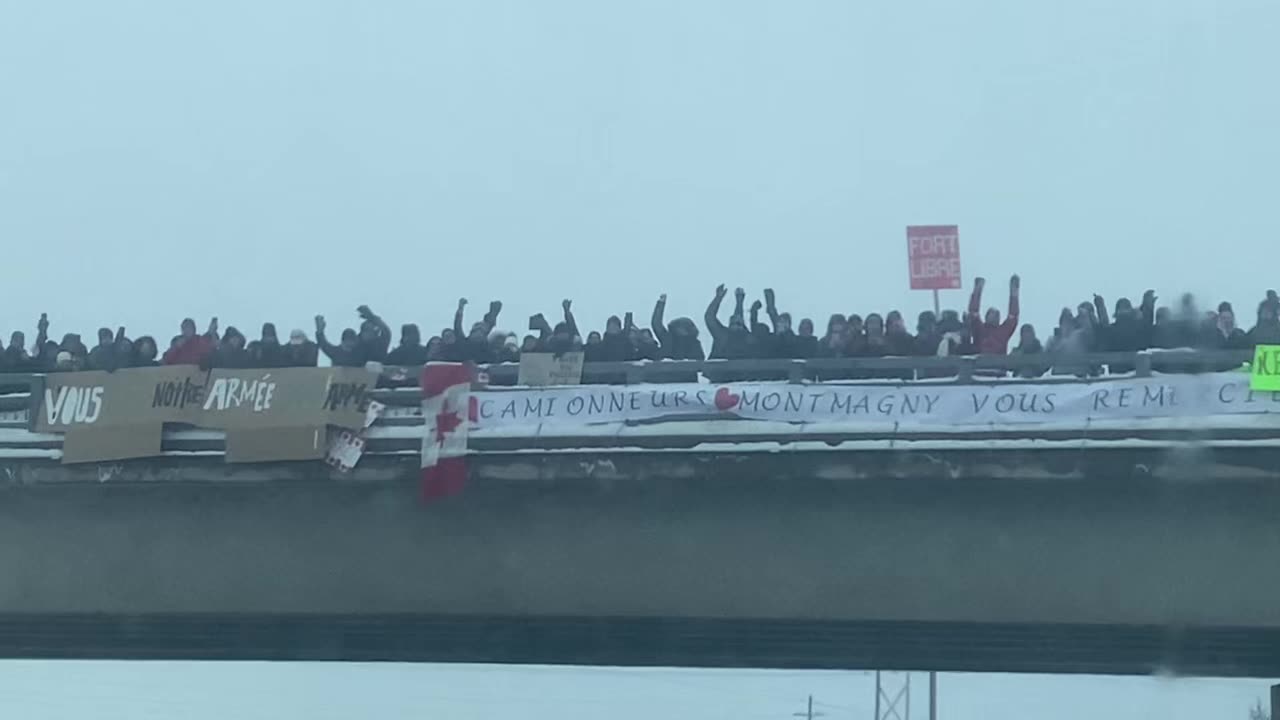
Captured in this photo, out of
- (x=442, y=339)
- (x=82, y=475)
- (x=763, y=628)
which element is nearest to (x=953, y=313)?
(x=763, y=628)

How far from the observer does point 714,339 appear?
16.8 meters

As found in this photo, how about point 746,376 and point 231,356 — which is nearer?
point 746,376

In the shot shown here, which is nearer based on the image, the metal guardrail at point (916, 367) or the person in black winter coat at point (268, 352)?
the metal guardrail at point (916, 367)

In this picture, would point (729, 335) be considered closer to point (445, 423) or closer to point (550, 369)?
point (550, 369)

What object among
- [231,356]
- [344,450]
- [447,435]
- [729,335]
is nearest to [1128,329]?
[729,335]

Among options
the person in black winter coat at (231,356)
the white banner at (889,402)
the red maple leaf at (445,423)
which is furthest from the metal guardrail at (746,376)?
the person in black winter coat at (231,356)

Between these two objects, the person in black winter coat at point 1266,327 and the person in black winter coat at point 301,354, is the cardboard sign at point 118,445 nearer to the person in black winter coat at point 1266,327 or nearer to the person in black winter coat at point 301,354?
the person in black winter coat at point 301,354

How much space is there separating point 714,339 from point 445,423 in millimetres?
2623

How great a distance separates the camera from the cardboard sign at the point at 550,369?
16500mm

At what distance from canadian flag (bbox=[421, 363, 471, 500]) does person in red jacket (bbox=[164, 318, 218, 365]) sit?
251 cm

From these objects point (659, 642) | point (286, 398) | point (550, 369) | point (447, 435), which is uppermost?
point (550, 369)

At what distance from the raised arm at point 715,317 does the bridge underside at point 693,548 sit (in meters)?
1.34

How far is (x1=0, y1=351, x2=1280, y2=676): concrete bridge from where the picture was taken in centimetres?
1539

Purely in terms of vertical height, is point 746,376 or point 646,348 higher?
point 646,348
